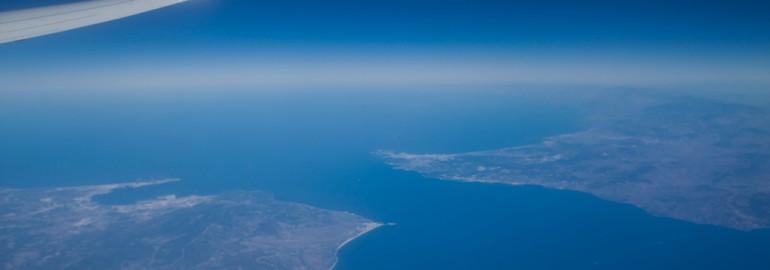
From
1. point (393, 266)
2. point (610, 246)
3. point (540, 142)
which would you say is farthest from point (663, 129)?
point (393, 266)

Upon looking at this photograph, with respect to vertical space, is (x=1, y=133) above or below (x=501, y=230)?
above

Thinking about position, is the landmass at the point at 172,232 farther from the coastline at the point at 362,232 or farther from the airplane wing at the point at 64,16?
the airplane wing at the point at 64,16

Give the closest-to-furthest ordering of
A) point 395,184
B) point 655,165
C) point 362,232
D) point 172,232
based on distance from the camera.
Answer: point 172,232, point 362,232, point 395,184, point 655,165

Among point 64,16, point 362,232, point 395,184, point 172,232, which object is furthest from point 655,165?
point 64,16

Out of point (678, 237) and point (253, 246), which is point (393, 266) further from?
point (678, 237)

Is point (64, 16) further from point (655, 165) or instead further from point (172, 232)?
point (655, 165)

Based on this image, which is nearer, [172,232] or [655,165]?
[172,232]
